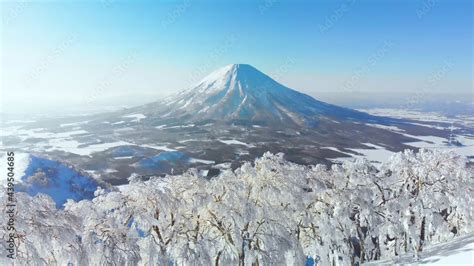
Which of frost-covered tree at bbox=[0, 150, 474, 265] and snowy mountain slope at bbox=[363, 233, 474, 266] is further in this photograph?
snowy mountain slope at bbox=[363, 233, 474, 266]

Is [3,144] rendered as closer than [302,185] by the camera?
No

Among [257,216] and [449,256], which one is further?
[257,216]

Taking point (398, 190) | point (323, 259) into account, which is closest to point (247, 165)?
point (323, 259)

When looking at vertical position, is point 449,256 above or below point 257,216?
below

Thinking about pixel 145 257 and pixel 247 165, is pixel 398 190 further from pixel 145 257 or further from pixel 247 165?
pixel 145 257

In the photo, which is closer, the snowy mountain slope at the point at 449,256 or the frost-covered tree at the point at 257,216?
the frost-covered tree at the point at 257,216

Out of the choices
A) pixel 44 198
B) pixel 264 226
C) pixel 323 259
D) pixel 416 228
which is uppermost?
pixel 44 198

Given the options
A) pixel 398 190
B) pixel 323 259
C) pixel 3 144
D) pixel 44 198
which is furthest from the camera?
pixel 3 144

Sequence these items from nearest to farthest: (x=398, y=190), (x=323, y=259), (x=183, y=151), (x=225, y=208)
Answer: (x=225, y=208) → (x=323, y=259) → (x=398, y=190) → (x=183, y=151)

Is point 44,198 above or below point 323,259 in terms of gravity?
above
